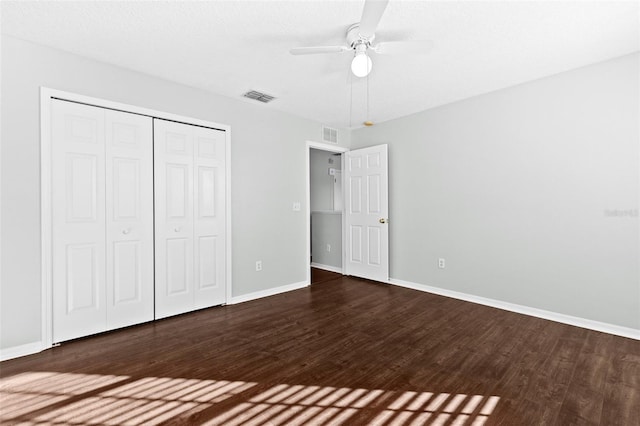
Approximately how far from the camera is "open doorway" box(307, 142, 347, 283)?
18.0 feet

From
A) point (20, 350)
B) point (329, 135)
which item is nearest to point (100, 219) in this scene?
point (20, 350)

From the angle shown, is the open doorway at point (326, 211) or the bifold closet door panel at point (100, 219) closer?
the bifold closet door panel at point (100, 219)

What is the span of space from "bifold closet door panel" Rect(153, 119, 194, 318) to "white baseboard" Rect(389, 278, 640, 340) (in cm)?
300

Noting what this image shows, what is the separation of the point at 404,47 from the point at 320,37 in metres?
0.68

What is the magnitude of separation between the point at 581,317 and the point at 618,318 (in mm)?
264

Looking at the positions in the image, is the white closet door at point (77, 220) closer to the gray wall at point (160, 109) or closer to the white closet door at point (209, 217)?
the gray wall at point (160, 109)

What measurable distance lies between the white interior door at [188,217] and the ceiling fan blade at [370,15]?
7.09 feet

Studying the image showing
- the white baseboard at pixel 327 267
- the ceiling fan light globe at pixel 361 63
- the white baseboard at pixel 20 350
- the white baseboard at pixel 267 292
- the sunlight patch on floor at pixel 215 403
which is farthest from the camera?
the white baseboard at pixel 327 267

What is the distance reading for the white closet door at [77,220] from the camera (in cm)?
252

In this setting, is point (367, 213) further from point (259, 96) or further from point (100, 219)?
point (100, 219)

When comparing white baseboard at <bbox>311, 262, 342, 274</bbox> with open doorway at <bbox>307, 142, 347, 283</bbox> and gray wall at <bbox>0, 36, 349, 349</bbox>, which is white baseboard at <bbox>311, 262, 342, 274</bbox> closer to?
open doorway at <bbox>307, 142, 347, 283</bbox>

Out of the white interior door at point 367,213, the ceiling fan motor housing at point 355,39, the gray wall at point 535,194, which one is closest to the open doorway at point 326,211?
the white interior door at point 367,213

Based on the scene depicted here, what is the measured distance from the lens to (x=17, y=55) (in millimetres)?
2355

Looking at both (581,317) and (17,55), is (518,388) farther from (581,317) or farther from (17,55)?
(17,55)
